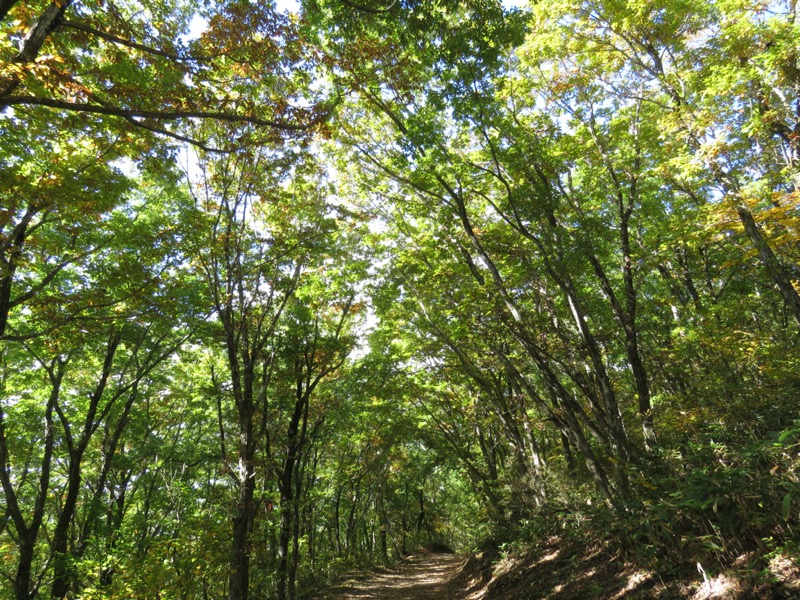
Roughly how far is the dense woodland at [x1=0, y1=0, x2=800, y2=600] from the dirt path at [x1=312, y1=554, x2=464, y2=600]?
314cm

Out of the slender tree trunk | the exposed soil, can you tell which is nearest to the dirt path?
the exposed soil

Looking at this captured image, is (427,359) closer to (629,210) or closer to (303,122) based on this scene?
(629,210)

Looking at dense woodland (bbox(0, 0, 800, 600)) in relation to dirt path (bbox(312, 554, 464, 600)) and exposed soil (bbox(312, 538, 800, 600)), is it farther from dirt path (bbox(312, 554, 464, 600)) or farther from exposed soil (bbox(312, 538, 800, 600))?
dirt path (bbox(312, 554, 464, 600))

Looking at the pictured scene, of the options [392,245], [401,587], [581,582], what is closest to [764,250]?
[581,582]

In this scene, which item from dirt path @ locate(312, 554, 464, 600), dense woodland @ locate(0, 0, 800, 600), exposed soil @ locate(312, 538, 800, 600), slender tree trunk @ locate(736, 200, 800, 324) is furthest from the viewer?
dirt path @ locate(312, 554, 464, 600)

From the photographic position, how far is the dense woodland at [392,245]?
4.80 metres

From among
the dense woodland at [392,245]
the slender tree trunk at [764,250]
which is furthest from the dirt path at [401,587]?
the slender tree trunk at [764,250]

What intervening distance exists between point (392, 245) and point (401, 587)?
12.9m

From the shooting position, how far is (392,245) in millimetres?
10969

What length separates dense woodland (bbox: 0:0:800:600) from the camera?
480 centimetres

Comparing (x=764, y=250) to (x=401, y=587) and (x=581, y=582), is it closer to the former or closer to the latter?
(x=581, y=582)

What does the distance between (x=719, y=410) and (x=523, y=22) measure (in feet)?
23.2

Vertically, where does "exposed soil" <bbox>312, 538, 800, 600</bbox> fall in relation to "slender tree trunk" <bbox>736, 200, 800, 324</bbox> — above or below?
below

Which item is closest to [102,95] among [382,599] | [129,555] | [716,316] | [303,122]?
[303,122]
